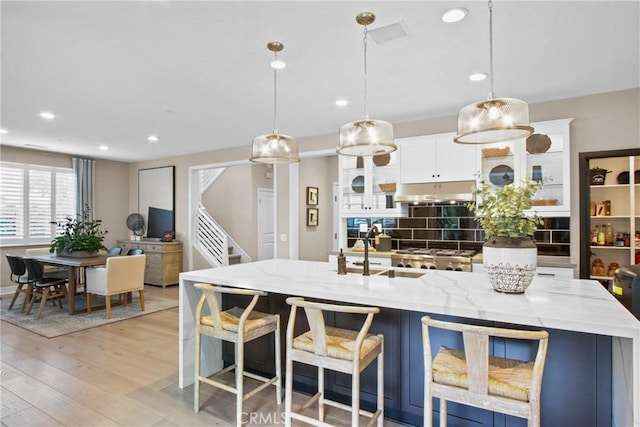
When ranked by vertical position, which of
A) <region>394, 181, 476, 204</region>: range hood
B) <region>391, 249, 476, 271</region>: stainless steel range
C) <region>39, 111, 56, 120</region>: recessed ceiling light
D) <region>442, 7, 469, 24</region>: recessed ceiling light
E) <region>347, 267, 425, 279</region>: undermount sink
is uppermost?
<region>442, 7, 469, 24</region>: recessed ceiling light

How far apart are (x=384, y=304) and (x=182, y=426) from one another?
1533mm

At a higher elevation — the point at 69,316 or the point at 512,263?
the point at 512,263

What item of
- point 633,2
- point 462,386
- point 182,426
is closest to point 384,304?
point 462,386

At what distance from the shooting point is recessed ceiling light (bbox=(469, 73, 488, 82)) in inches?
124

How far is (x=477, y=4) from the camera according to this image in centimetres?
212

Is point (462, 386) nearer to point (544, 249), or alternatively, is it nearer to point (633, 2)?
point (633, 2)

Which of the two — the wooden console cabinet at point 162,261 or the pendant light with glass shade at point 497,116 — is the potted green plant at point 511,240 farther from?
the wooden console cabinet at point 162,261

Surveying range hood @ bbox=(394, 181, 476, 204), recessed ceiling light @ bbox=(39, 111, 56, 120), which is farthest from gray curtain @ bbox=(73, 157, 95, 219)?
range hood @ bbox=(394, 181, 476, 204)

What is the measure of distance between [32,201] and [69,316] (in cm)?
305

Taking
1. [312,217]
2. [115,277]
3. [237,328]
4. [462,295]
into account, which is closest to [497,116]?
[462,295]

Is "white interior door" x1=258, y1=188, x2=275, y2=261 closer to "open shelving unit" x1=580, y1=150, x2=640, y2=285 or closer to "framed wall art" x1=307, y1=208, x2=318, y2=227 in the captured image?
"framed wall art" x1=307, y1=208, x2=318, y2=227

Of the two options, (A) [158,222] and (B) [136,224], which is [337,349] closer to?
(A) [158,222]

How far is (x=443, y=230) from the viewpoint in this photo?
5.09 m

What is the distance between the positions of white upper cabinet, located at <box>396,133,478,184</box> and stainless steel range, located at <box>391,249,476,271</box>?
922mm
